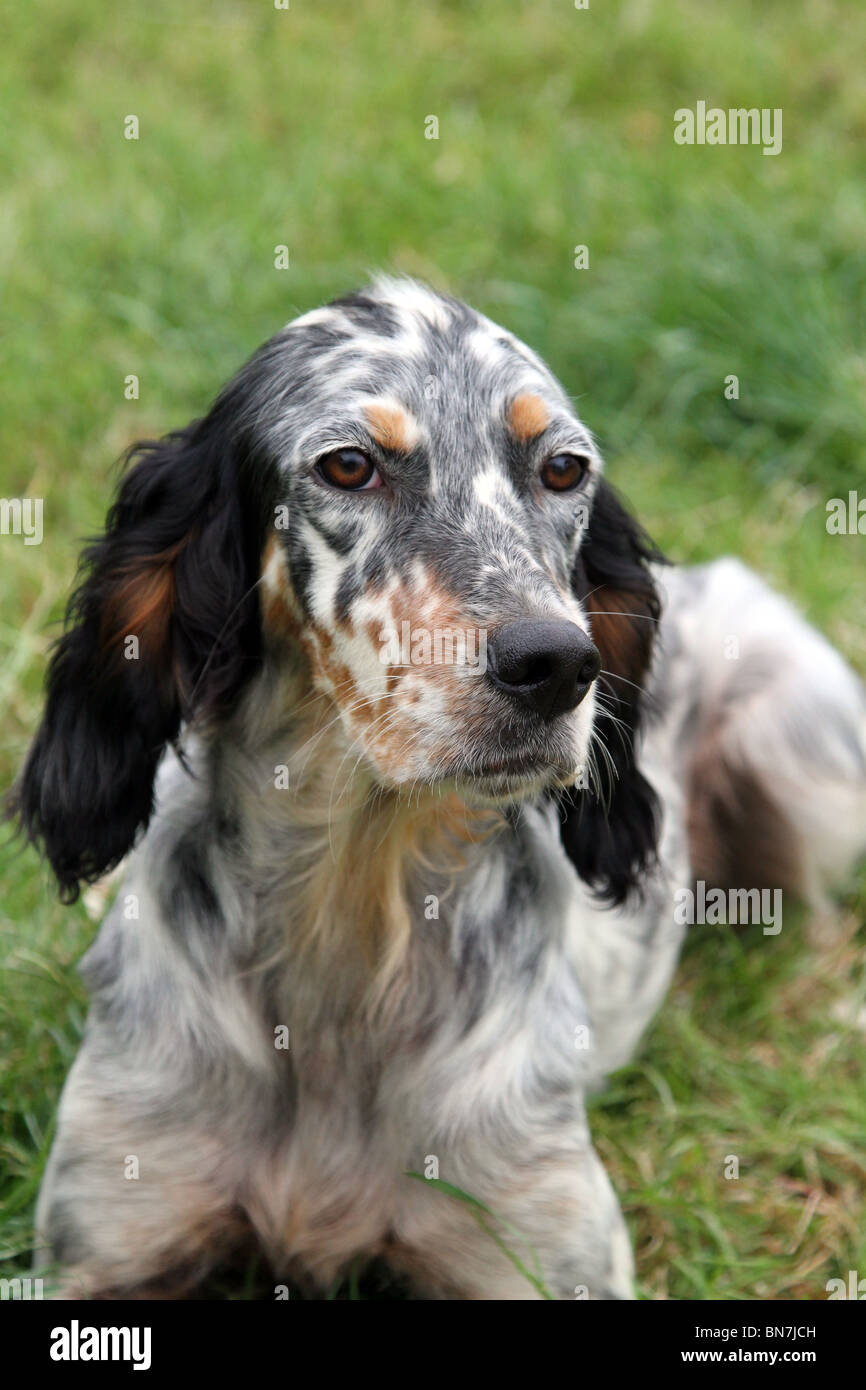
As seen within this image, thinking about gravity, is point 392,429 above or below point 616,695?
above

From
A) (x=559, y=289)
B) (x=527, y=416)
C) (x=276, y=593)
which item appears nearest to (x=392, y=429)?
(x=527, y=416)

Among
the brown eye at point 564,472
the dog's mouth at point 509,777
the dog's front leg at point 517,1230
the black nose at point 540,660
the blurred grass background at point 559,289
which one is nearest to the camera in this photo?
the black nose at point 540,660

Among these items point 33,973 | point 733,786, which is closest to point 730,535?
point 733,786

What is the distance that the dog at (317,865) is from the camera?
280 cm

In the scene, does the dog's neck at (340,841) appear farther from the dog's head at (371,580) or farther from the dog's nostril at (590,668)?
the dog's nostril at (590,668)

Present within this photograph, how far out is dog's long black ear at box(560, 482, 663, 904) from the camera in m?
3.19

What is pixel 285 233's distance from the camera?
6180 mm

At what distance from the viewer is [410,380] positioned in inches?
109

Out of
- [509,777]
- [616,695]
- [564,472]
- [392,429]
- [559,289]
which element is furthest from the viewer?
[559,289]

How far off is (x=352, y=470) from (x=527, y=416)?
0.29 metres

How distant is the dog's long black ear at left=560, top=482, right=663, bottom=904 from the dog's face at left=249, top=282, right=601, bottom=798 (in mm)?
242

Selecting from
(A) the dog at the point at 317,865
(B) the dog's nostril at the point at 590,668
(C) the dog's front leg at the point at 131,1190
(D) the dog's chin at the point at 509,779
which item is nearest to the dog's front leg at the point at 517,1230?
(A) the dog at the point at 317,865

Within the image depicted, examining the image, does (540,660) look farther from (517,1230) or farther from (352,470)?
(517,1230)
